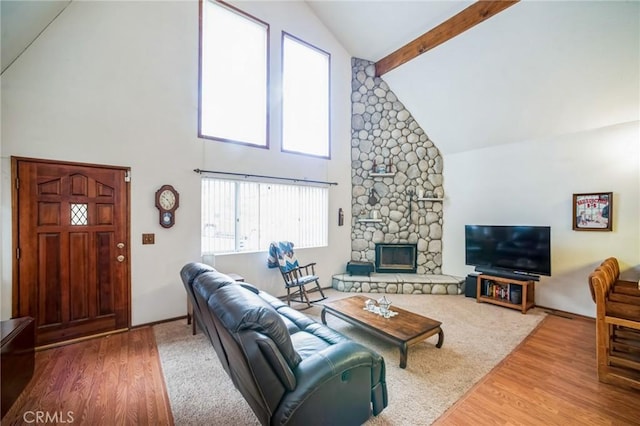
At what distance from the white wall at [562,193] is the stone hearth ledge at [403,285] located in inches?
18.5

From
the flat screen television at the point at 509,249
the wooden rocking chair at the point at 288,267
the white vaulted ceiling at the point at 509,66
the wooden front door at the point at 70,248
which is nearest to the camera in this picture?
the wooden front door at the point at 70,248

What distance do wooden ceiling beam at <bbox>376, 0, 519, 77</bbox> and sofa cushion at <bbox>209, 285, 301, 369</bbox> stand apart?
462 cm

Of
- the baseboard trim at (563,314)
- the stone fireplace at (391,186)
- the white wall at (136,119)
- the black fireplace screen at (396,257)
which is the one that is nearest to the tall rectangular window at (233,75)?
the white wall at (136,119)

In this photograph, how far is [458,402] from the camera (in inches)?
81.6

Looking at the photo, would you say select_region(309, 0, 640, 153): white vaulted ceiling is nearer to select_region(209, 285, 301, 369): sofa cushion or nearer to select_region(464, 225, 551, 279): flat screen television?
select_region(464, 225, 551, 279): flat screen television

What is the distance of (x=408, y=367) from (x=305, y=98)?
4640 millimetres

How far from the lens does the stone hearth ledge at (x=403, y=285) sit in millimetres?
4867

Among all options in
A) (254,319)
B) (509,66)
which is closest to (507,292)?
(509,66)

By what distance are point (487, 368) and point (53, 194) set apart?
482 cm

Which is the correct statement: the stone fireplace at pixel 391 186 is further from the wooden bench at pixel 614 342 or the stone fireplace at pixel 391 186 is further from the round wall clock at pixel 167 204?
the round wall clock at pixel 167 204

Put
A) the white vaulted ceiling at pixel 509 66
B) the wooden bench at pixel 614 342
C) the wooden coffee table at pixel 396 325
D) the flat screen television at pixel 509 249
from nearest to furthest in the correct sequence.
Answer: the wooden bench at pixel 614 342
the wooden coffee table at pixel 396 325
the white vaulted ceiling at pixel 509 66
the flat screen television at pixel 509 249

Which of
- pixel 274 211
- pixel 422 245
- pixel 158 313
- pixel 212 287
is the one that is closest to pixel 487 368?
pixel 212 287

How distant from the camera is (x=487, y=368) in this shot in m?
2.54

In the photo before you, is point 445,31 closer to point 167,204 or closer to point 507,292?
point 507,292
